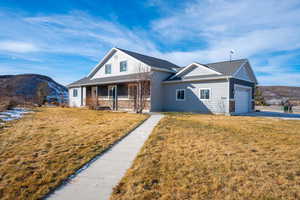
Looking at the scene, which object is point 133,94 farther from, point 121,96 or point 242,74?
point 242,74

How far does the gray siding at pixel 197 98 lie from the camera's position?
14055 mm

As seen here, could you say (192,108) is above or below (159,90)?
below

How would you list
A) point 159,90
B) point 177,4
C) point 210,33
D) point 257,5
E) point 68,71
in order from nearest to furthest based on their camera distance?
point 257,5, point 177,4, point 210,33, point 159,90, point 68,71

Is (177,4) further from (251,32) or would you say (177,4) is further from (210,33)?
(251,32)

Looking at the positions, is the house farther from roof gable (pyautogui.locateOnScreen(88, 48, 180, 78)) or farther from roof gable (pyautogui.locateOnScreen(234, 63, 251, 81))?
roof gable (pyautogui.locateOnScreen(88, 48, 180, 78))

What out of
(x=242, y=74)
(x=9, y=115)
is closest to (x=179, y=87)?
(x=242, y=74)

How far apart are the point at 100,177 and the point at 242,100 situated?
54.6 ft

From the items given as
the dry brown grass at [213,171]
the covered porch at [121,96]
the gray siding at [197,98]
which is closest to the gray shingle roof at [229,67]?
the gray siding at [197,98]

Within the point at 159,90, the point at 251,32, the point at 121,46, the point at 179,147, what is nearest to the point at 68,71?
the point at 121,46

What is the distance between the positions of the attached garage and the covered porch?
8192 mm

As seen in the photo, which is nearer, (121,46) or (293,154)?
(293,154)

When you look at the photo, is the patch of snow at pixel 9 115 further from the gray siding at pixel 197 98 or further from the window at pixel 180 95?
the window at pixel 180 95

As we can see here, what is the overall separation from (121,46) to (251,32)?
1348 centimetres

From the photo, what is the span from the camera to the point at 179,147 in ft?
17.0
